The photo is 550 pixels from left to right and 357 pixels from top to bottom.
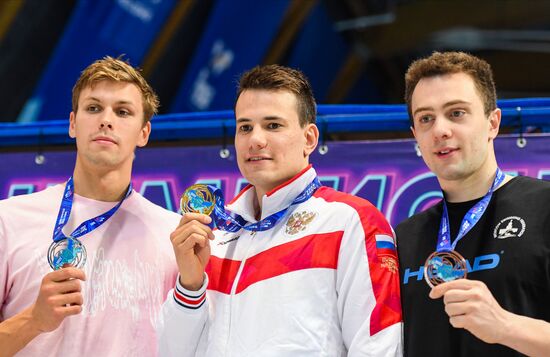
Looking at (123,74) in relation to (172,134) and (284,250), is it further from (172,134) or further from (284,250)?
(284,250)

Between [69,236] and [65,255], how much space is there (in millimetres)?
284

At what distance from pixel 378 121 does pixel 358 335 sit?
4.36 ft

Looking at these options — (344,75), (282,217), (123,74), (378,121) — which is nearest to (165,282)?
(282,217)

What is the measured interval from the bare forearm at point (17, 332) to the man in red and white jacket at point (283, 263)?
0.49m

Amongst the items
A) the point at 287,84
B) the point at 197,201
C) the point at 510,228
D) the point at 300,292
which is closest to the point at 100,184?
the point at 197,201

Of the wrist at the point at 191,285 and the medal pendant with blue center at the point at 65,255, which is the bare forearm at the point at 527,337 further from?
the medal pendant with blue center at the point at 65,255

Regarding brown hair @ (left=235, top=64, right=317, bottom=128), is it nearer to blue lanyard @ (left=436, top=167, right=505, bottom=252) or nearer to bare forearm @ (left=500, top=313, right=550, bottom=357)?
blue lanyard @ (left=436, top=167, right=505, bottom=252)

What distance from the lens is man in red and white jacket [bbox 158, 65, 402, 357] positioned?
275cm

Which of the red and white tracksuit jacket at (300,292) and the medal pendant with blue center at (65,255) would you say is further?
the medal pendant with blue center at (65,255)

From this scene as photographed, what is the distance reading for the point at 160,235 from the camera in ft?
11.0

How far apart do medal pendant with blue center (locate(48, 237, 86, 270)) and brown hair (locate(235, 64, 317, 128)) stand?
94 centimetres

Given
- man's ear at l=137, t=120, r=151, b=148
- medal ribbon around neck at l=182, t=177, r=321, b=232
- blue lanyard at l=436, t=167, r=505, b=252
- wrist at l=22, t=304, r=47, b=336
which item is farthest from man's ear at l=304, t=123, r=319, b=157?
wrist at l=22, t=304, r=47, b=336

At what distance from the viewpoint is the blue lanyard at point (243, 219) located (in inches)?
120

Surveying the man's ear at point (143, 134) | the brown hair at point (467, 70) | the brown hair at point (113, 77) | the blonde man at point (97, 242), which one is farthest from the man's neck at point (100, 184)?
the brown hair at point (467, 70)
